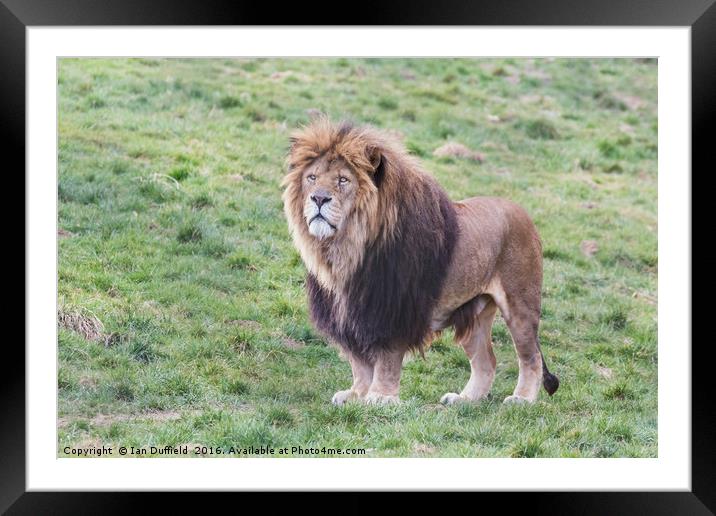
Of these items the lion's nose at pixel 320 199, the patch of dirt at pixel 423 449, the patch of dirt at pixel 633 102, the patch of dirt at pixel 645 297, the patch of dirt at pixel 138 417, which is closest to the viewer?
the lion's nose at pixel 320 199

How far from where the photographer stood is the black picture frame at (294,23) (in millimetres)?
5109

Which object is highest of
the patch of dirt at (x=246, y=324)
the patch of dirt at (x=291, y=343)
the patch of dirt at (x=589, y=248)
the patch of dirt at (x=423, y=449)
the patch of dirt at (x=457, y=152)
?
the patch of dirt at (x=457, y=152)

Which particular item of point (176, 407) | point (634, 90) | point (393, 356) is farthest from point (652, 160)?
point (176, 407)

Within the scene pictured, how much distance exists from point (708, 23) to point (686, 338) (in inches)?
64.0

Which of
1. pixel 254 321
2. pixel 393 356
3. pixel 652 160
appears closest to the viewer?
pixel 393 356

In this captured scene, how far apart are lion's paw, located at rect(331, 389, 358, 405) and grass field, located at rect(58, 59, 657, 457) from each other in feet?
0.21

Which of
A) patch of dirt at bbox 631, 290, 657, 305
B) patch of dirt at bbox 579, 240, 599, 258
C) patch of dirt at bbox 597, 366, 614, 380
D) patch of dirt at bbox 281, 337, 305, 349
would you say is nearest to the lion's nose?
patch of dirt at bbox 281, 337, 305, 349

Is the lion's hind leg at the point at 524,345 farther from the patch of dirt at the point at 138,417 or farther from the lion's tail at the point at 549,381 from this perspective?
the patch of dirt at the point at 138,417

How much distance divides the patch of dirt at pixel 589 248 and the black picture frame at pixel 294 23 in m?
1.78

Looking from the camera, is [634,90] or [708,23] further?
[634,90]

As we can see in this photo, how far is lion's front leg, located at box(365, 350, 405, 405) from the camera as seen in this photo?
548 centimetres

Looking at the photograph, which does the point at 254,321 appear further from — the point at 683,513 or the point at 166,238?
the point at 683,513

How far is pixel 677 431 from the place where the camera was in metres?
5.45

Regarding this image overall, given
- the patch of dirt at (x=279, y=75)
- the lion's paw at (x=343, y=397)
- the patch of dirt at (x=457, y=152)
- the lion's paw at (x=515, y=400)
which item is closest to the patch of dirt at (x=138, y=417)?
the lion's paw at (x=343, y=397)
